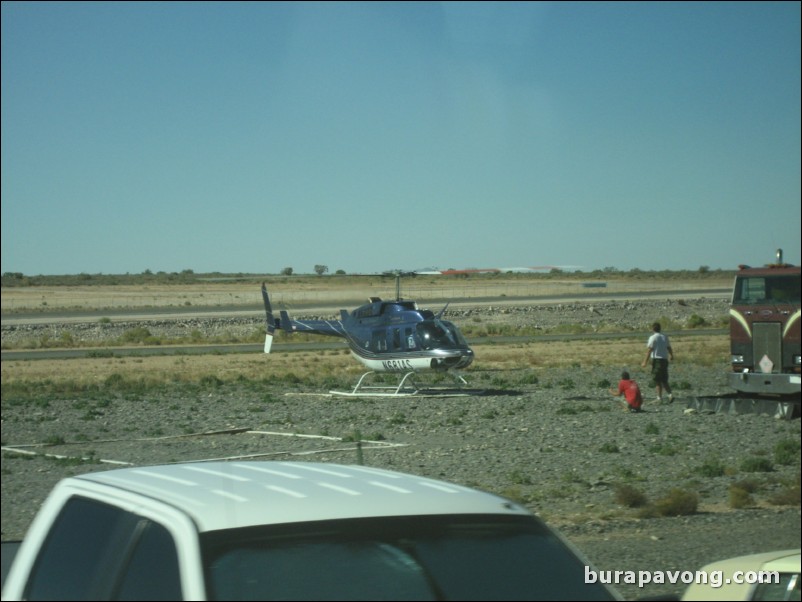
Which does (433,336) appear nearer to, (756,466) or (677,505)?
(756,466)

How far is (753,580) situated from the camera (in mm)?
4086

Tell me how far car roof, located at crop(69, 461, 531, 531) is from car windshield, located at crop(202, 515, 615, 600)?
5 centimetres

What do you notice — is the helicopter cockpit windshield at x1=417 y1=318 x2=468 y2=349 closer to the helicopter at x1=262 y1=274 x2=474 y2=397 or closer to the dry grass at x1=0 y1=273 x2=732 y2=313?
the helicopter at x1=262 y1=274 x2=474 y2=397

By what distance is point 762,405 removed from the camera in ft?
64.6

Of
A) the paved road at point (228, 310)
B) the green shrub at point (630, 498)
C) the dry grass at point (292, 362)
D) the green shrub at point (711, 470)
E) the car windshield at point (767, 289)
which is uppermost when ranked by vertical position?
the car windshield at point (767, 289)

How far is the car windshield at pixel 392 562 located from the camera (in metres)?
2.74

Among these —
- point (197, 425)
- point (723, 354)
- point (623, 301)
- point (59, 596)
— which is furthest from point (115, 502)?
point (623, 301)

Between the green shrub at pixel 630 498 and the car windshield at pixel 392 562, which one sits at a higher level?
the car windshield at pixel 392 562


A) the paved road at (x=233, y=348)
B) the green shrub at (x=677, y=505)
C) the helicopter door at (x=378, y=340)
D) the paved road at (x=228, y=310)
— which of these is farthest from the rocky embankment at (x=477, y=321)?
the green shrub at (x=677, y=505)

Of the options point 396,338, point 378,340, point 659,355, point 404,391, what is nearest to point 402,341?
point 396,338

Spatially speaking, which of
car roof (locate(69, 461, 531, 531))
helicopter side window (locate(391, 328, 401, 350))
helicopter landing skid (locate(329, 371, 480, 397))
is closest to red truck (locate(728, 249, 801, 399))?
helicopter landing skid (locate(329, 371, 480, 397))

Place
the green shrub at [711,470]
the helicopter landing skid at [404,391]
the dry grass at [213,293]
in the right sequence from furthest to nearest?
the dry grass at [213,293] < the helicopter landing skid at [404,391] < the green shrub at [711,470]

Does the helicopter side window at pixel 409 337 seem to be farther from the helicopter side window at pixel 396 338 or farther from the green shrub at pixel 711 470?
the green shrub at pixel 711 470

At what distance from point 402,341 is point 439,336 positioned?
1408mm
